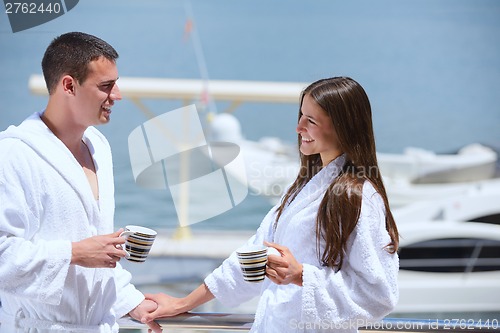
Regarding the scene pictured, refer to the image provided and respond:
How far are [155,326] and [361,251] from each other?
16.4 inches

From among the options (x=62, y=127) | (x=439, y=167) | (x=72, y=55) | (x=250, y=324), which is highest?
(x=72, y=55)

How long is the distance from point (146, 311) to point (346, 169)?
42cm

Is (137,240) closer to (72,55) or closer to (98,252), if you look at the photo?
(98,252)

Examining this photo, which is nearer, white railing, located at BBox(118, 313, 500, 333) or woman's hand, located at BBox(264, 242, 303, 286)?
woman's hand, located at BBox(264, 242, 303, 286)

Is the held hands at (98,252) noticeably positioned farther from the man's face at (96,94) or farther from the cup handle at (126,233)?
the man's face at (96,94)

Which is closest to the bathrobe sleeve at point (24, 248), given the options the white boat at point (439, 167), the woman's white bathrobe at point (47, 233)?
the woman's white bathrobe at point (47, 233)

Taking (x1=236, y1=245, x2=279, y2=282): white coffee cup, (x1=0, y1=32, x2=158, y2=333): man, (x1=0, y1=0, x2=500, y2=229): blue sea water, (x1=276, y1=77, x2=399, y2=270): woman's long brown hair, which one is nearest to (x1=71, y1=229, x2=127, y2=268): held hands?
(x1=0, y1=32, x2=158, y2=333): man

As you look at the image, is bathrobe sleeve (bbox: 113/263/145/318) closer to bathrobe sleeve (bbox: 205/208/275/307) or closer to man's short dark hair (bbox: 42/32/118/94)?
bathrobe sleeve (bbox: 205/208/275/307)

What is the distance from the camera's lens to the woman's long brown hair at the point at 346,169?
0.98 m

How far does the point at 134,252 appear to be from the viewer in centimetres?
101

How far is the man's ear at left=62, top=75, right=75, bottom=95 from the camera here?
3.42ft

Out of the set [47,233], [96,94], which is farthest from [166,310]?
[96,94]

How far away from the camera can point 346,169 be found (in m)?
1.04

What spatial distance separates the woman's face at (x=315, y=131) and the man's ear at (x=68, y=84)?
352 mm
